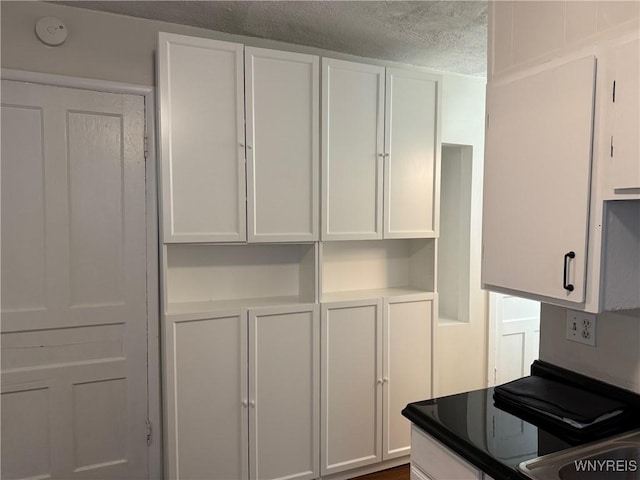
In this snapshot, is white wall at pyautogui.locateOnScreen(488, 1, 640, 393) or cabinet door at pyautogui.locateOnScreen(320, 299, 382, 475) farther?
cabinet door at pyautogui.locateOnScreen(320, 299, 382, 475)

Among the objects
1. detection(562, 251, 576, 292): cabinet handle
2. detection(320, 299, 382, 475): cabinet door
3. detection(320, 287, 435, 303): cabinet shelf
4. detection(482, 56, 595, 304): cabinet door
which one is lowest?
detection(320, 299, 382, 475): cabinet door

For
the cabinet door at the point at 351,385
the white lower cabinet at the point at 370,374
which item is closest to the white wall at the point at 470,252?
the white lower cabinet at the point at 370,374

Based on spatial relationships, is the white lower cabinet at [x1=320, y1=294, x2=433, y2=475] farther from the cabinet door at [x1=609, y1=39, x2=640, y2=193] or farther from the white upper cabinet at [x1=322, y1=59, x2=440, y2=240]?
the cabinet door at [x1=609, y1=39, x2=640, y2=193]

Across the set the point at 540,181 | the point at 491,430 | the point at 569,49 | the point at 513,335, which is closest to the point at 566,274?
the point at 540,181

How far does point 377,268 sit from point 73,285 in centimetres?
179

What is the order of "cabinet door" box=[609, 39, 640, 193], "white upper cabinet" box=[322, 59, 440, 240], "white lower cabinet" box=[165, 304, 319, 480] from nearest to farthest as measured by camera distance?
1. "cabinet door" box=[609, 39, 640, 193]
2. "white lower cabinet" box=[165, 304, 319, 480]
3. "white upper cabinet" box=[322, 59, 440, 240]

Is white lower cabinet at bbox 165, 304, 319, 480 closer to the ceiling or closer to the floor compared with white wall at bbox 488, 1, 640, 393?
closer to the floor

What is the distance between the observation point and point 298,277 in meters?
2.76

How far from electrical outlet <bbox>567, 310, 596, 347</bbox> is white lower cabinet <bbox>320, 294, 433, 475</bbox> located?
1.11 meters

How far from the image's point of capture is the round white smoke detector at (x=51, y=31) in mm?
2141

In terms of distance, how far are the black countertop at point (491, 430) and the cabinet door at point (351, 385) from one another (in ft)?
3.00

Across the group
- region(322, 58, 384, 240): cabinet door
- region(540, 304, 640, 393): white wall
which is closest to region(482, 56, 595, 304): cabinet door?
region(540, 304, 640, 393): white wall

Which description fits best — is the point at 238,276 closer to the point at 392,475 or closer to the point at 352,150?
the point at 352,150

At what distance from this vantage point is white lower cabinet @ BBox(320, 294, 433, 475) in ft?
8.37
